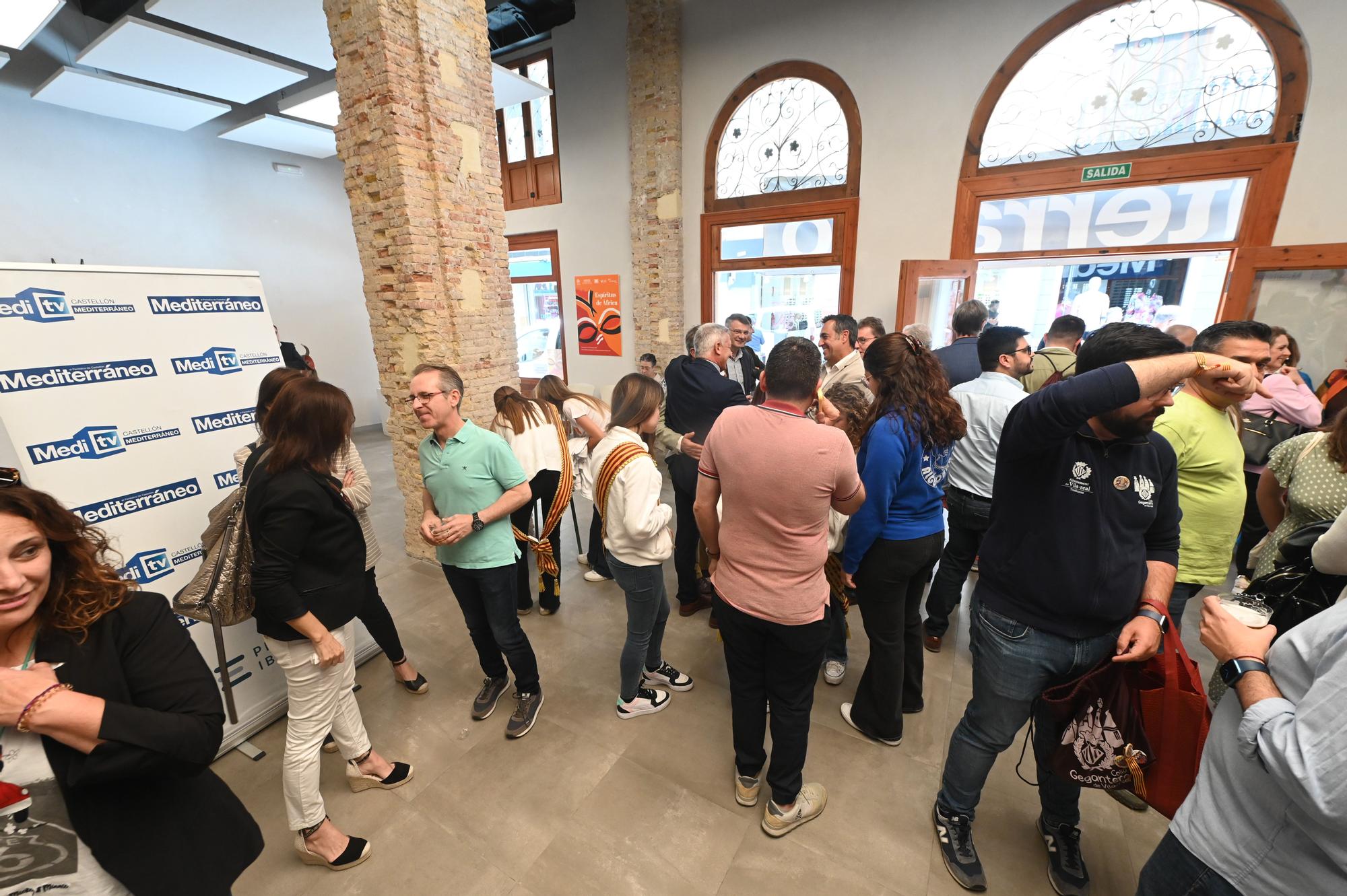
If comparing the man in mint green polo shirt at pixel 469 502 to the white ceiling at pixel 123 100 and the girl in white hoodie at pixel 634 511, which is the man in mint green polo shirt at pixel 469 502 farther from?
the white ceiling at pixel 123 100

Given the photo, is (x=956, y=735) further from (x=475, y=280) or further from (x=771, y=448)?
(x=475, y=280)

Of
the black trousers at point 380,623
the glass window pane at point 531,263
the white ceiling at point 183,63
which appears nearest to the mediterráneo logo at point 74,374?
the black trousers at point 380,623

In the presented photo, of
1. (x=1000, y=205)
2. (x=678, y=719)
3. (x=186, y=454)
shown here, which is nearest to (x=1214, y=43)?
(x=1000, y=205)

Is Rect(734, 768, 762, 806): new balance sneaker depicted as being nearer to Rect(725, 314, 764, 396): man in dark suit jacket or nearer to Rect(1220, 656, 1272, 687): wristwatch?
Rect(1220, 656, 1272, 687): wristwatch

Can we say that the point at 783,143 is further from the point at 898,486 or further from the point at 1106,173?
the point at 898,486

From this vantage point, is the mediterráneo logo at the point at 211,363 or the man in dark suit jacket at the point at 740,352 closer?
the mediterráneo logo at the point at 211,363

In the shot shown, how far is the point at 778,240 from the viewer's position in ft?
22.0

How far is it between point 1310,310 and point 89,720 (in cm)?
766

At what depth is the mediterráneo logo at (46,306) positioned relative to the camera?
1.99 metres

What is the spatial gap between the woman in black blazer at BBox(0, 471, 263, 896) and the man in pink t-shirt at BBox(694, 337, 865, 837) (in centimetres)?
145

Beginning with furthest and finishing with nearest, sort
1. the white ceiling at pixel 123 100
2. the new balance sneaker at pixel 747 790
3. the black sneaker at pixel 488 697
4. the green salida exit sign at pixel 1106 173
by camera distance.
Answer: the white ceiling at pixel 123 100 → the green salida exit sign at pixel 1106 173 → the black sneaker at pixel 488 697 → the new balance sneaker at pixel 747 790

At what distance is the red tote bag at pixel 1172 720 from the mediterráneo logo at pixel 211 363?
3.97 meters

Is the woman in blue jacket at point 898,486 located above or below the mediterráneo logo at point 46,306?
below

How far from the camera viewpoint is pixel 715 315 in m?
7.46
